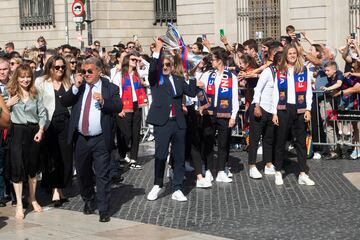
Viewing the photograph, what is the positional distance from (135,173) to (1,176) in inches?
118

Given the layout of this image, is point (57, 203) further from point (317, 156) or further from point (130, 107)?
point (317, 156)

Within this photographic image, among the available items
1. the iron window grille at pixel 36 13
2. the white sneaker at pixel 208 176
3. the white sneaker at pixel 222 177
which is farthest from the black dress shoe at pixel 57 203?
the iron window grille at pixel 36 13

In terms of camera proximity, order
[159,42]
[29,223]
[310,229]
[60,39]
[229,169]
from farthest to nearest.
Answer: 1. [60,39]
2. [229,169]
3. [159,42]
4. [29,223]
5. [310,229]

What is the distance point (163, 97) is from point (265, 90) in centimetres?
211

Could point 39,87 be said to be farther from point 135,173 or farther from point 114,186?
point 135,173

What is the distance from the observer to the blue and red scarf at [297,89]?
1198 centimetres

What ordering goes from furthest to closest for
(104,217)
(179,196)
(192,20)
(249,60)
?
1. (192,20)
2. (249,60)
3. (179,196)
4. (104,217)

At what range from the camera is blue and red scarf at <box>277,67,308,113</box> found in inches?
472

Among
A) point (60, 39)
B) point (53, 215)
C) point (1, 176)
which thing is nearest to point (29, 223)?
point (53, 215)

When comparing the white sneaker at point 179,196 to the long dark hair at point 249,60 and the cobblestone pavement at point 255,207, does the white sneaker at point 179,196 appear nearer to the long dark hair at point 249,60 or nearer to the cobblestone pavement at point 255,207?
the cobblestone pavement at point 255,207

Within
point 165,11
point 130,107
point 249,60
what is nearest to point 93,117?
point 130,107

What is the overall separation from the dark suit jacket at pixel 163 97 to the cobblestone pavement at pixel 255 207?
3.61ft

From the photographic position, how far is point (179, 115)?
10.8 metres

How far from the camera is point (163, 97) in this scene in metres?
10.8
